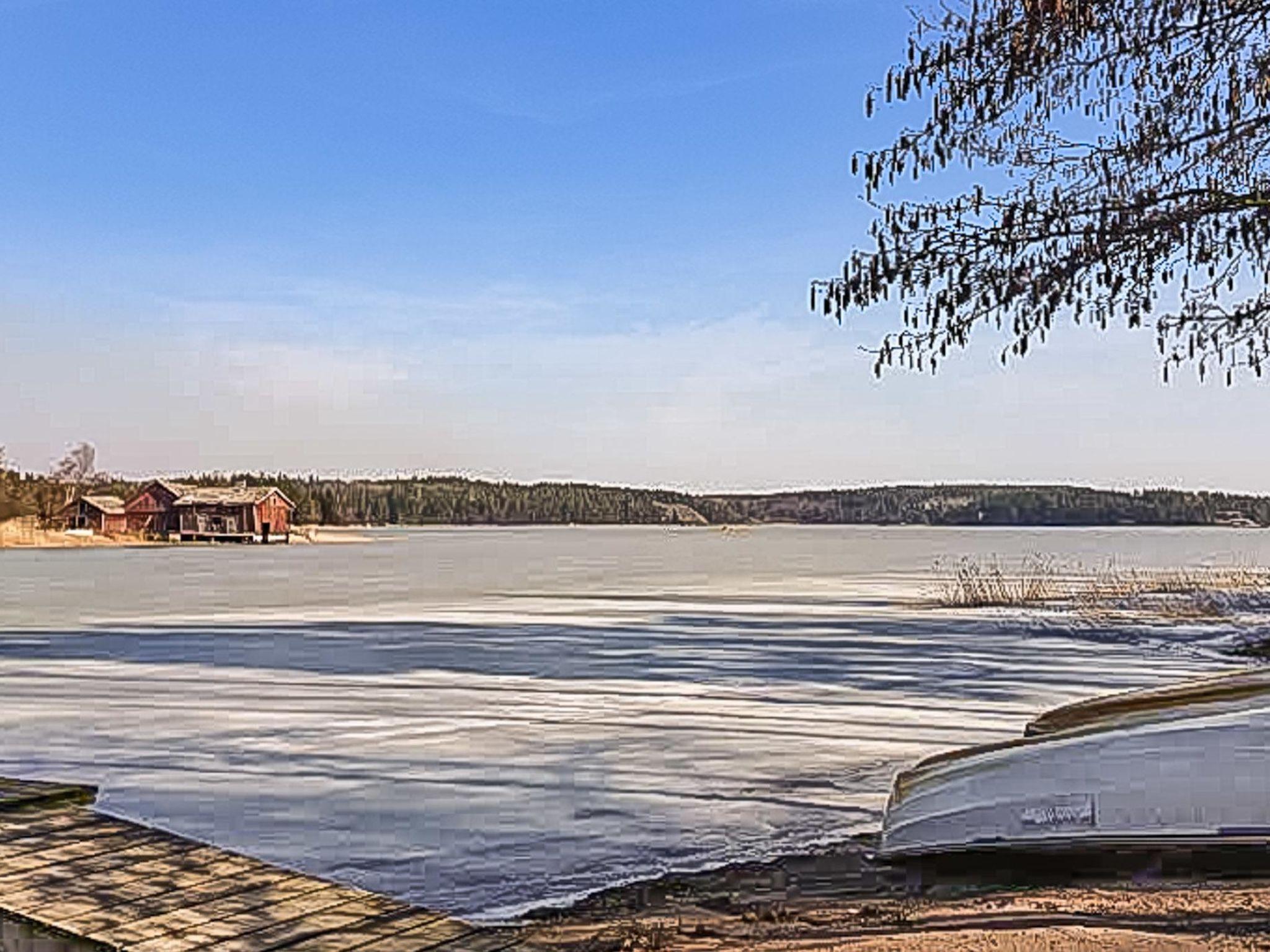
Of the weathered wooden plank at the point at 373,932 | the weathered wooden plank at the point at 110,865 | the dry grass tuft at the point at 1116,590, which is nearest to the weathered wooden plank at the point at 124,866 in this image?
the weathered wooden plank at the point at 110,865

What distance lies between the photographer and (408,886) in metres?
3.96

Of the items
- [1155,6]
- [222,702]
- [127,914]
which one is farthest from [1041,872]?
[222,702]

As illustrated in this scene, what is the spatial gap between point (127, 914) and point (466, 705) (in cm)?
486

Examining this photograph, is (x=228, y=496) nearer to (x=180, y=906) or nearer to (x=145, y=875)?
(x=145, y=875)

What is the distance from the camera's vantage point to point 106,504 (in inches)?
2518

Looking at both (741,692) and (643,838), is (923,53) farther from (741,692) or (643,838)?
(741,692)

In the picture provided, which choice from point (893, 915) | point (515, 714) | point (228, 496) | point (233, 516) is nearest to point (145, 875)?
point (893, 915)

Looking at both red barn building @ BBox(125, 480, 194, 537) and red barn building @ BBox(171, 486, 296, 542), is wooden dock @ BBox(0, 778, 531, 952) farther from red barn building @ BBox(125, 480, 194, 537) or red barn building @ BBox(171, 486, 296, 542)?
red barn building @ BBox(125, 480, 194, 537)

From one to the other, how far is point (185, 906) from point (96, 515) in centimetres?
6521

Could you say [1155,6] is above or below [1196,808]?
above

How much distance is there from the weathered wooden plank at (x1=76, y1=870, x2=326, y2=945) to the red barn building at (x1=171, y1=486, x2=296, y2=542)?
60.2m

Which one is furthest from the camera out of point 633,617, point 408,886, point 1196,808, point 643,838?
point 633,617

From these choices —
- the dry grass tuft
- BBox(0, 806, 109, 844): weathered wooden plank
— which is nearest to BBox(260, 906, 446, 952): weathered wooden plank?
BBox(0, 806, 109, 844): weathered wooden plank

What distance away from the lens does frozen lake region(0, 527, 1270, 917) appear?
4.61 m
